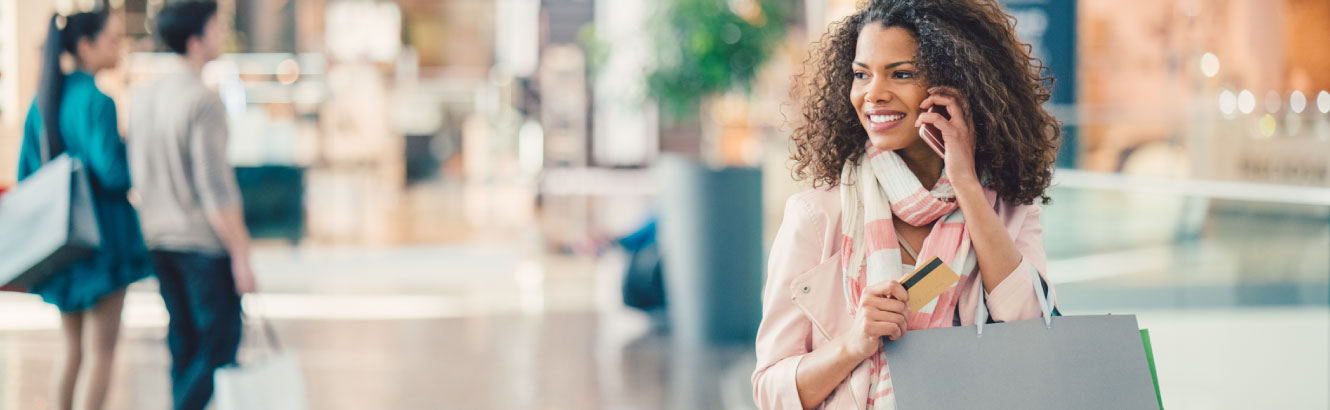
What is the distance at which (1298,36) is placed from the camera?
10.8 feet

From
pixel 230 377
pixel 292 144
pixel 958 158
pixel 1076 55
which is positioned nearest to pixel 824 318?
pixel 958 158

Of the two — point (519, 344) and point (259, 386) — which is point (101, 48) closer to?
point (259, 386)

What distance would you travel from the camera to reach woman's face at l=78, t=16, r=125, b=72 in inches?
138

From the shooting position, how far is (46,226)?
3.25m

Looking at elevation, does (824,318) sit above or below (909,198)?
below

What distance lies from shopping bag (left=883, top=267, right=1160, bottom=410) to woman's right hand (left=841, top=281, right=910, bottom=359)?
21 millimetres

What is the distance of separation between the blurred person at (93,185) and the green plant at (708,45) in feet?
10.0

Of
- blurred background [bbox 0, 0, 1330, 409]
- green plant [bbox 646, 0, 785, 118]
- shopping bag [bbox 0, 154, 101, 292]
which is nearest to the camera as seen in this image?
blurred background [bbox 0, 0, 1330, 409]

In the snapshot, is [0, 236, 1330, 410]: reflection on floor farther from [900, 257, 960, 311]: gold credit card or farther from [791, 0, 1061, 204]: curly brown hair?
[900, 257, 960, 311]: gold credit card

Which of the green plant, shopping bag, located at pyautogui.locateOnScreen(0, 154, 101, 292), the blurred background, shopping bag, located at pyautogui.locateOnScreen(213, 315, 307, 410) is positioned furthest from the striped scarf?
the green plant

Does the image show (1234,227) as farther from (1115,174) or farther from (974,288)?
(974,288)

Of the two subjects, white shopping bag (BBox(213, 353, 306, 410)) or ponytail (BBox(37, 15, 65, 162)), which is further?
ponytail (BBox(37, 15, 65, 162))

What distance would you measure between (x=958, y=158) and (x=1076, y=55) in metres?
3.95

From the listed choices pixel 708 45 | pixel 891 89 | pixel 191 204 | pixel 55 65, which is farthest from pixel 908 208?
pixel 708 45
